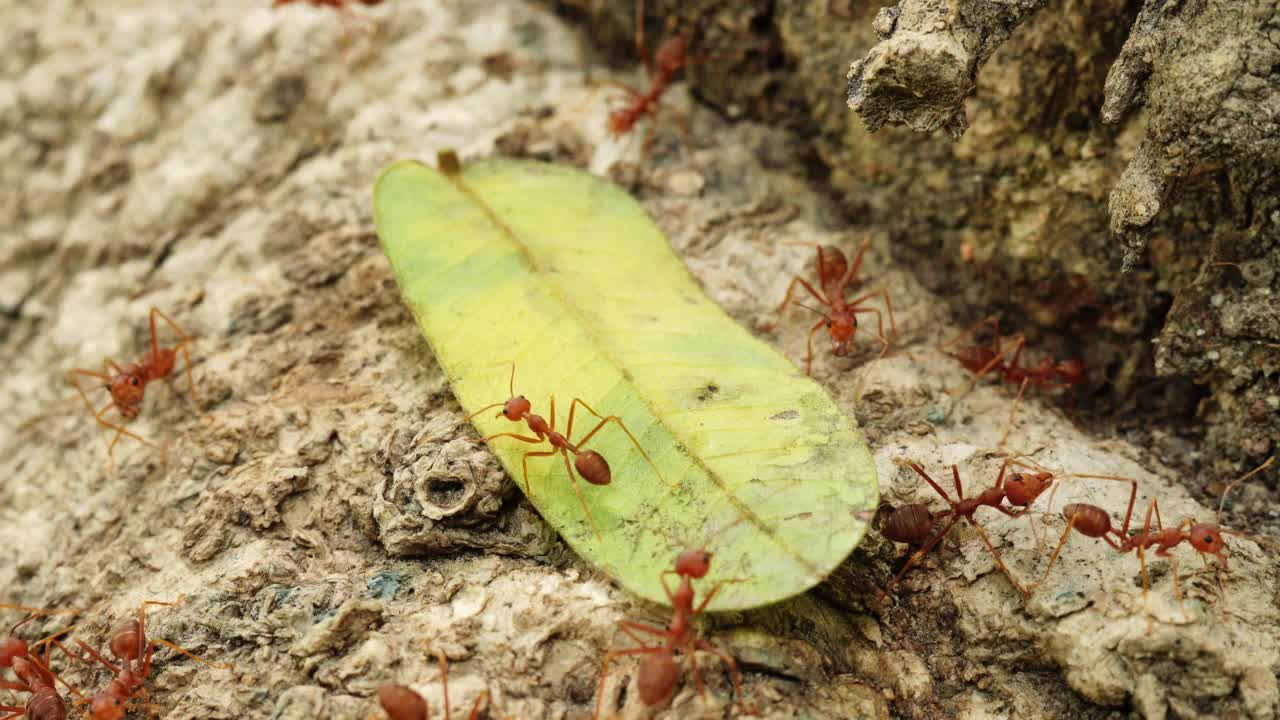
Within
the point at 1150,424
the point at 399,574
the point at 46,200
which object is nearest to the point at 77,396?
the point at 46,200

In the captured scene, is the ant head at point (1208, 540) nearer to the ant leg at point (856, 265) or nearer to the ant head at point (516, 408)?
the ant leg at point (856, 265)

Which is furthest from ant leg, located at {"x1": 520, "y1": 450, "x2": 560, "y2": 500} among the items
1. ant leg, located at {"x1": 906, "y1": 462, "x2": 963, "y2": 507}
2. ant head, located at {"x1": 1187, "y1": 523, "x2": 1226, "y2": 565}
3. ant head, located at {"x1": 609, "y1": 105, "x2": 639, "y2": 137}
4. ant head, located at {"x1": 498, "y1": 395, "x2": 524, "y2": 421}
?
ant head, located at {"x1": 609, "y1": 105, "x2": 639, "y2": 137}

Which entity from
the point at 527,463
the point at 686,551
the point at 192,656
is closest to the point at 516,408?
the point at 527,463

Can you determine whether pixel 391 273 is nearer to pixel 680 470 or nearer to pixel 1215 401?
pixel 680 470

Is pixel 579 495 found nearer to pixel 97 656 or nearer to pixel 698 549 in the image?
pixel 698 549

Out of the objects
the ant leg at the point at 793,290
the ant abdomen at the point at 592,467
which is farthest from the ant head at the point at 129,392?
the ant leg at the point at 793,290

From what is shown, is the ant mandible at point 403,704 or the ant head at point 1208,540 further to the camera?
the ant head at point 1208,540

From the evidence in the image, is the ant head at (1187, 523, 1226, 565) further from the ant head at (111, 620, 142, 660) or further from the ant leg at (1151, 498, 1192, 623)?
the ant head at (111, 620, 142, 660)
